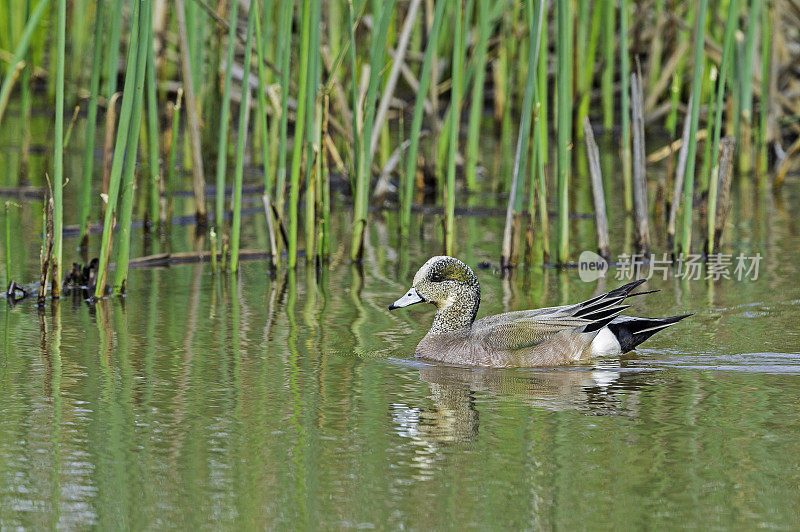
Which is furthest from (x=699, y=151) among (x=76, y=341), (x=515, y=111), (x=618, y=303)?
(x=76, y=341)

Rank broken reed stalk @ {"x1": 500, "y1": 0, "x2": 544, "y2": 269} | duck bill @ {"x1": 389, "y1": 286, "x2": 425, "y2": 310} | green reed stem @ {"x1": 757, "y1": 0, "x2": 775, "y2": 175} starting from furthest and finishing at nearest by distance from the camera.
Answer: green reed stem @ {"x1": 757, "y1": 0, "x2": 775, "y2": 175} → broken reed stalk @ {"x1": 500, "y1": 0, "x2": 544, "y2": 269} → duck bill @ {"x1": 389, "y1": 286, "x2": 425, "y2": 310}

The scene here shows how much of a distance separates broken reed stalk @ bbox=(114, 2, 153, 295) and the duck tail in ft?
7.79

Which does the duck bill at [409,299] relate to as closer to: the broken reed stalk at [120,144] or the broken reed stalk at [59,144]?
the broken reed stalk at [120,144]

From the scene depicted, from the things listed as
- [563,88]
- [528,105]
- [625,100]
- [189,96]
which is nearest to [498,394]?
→ [528,105]

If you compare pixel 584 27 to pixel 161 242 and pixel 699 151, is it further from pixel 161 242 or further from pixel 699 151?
pixel 161 242

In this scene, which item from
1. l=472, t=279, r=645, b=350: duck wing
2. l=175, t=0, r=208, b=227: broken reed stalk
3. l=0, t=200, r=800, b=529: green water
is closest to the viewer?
l=0, t=200, r=800, b=529: green water

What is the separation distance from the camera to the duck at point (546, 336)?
5598 millimetres

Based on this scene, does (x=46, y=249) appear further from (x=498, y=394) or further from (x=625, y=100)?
(x=625, y=100)

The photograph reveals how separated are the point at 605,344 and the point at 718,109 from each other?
175 cm

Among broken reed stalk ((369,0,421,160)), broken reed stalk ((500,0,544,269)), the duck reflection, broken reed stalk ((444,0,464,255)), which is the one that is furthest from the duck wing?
broken reed stalk ((369,0,421,160))

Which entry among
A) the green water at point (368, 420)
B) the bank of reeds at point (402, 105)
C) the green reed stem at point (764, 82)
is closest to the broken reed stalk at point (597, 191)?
the bank of reeds at point (402, 105)

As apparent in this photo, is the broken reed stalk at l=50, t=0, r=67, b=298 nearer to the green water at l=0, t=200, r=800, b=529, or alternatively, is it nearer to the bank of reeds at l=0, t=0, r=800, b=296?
the bank of reeds at l=0, t=0, r=800, b=296

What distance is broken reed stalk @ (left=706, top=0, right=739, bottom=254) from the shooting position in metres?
6.73

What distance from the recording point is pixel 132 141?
6.27m
